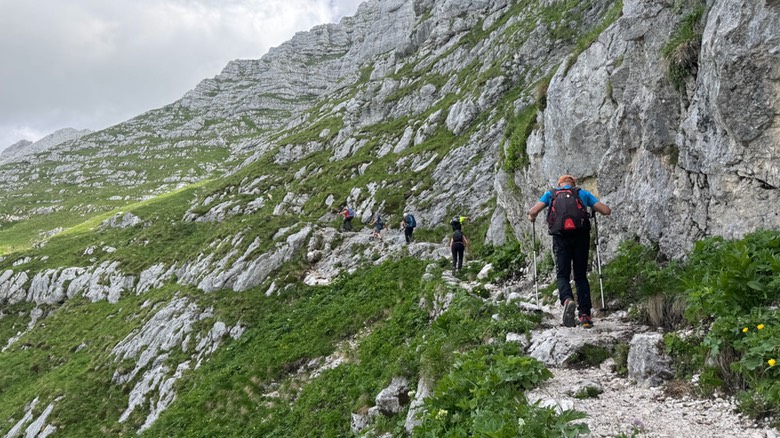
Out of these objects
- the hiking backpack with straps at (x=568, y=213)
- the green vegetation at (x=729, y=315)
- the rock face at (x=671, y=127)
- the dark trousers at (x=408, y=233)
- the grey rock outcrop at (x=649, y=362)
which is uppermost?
the rock face at (x=671, y=127)

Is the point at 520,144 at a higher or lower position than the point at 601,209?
higher

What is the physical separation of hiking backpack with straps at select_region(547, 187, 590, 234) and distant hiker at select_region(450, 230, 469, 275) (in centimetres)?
994

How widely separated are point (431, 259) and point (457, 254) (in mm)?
3256

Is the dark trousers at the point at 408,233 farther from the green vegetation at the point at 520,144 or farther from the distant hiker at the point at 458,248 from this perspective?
the green vegetation at the point at 520,144

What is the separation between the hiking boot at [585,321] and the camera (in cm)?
861

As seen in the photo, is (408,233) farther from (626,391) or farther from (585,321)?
(626,391)

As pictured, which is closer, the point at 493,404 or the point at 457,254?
the point at 493,404

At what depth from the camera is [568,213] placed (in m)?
8.88

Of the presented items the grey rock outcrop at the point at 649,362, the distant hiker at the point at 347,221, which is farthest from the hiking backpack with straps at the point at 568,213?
the distant hiker at the point at 347,221

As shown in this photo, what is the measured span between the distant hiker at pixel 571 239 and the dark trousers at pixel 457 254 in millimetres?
9841

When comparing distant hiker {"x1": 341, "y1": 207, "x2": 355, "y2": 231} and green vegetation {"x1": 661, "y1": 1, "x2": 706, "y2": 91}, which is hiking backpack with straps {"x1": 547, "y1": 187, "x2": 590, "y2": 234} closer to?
green vegetation {"x1": 661, "y1": 1, "x2": 706, "y2": 91}

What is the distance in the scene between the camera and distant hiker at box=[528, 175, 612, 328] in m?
8.84

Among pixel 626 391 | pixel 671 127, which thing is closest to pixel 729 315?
pixel 626 391

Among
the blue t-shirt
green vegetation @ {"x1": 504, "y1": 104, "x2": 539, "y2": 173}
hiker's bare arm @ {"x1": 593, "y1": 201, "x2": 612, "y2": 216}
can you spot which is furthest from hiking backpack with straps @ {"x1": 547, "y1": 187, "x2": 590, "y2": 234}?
green vegetation @ {"x1": 504, "y1": 104, "x2": 539, "y2": 173}
